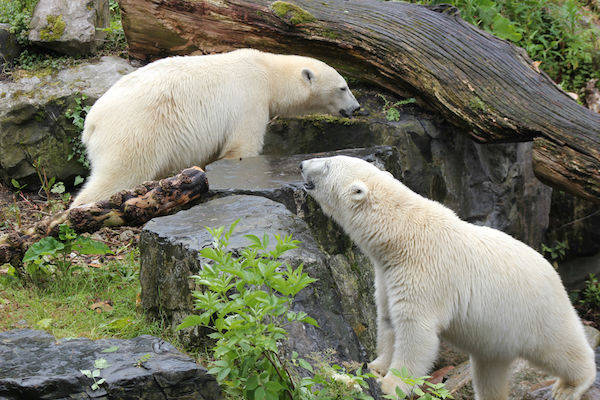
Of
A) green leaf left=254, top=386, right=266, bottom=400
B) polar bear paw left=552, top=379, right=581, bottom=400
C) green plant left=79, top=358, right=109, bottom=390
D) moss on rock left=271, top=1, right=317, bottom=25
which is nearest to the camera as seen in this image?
green leaf left=254, top=386, right=266, bottom=400

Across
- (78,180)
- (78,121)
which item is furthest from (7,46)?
(78,180)

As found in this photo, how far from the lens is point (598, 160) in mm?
5789

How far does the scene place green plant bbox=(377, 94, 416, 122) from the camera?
21.8ft

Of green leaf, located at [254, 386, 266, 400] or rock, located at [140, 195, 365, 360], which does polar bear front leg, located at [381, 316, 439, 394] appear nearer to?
rock, located at [140, 195, 365, 360]

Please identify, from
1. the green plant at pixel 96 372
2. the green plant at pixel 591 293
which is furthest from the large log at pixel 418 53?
the green plant at pixel 96 372

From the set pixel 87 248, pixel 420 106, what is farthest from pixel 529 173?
pixel 87 248

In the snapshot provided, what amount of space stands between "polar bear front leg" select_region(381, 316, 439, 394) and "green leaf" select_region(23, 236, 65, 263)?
2.49 metres

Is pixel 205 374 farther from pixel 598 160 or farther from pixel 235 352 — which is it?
pixel 598 160

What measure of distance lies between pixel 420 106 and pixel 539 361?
366 cm

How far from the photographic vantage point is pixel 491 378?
4.23 metres

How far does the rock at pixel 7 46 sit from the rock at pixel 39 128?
40 centimetres

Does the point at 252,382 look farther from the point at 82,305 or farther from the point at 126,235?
the point at 126,235

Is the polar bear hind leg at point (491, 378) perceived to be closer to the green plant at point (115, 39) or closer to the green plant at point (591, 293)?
the green plant at point (591, 293)

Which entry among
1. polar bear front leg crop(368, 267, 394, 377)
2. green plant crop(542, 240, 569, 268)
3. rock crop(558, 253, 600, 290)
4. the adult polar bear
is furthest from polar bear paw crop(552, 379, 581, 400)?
rock crop(558, 253, 600, 290)
